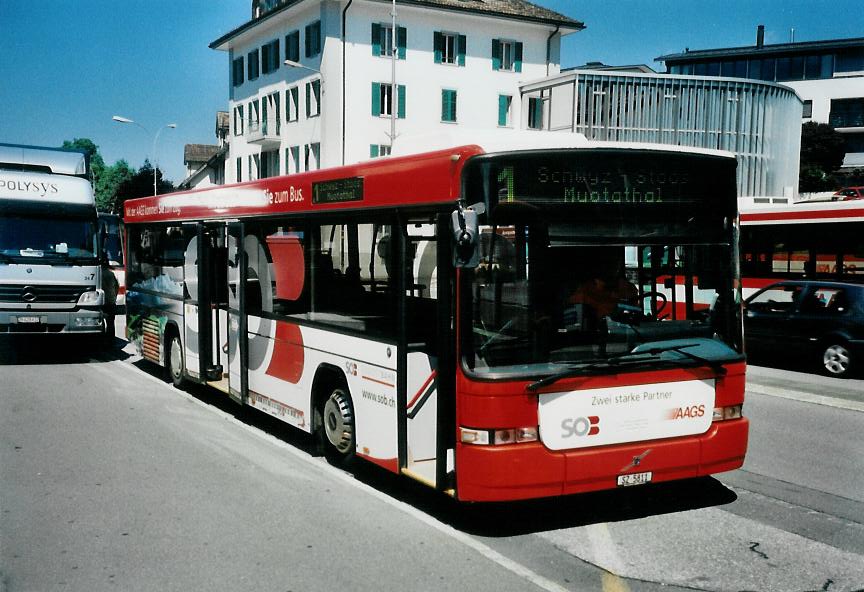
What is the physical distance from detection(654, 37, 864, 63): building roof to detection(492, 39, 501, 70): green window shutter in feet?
126

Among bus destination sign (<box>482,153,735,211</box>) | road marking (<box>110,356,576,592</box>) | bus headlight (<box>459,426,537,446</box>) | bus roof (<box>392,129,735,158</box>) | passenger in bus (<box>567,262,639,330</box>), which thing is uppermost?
bus roof (<box>392,129,735,158</box>)

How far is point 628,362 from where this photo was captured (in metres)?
6.23

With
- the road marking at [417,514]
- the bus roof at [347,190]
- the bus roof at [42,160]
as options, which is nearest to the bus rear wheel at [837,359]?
the road marking at [417,514]

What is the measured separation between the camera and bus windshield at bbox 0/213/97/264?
1498cm

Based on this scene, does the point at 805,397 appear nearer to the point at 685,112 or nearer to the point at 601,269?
the point at 601,269

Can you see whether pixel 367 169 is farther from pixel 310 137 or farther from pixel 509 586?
pixel 310 137

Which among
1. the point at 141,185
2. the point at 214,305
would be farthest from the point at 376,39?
the point at 214,305

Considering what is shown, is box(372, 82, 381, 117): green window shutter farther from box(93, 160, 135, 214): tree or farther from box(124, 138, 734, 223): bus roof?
box(93, 160, 135, 214): tree

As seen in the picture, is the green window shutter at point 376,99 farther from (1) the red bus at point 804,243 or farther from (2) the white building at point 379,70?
(1) the red bus at point 804,243

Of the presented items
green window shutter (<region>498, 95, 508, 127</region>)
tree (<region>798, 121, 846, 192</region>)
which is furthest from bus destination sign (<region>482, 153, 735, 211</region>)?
tree (<region>798, 121, 846, 192</region>)

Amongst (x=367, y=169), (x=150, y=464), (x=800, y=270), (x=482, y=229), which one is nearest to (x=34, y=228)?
(x=150, y=464)

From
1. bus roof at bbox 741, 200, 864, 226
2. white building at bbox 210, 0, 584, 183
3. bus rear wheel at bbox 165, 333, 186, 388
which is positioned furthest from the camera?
white building at bbox 210, 0, 584, 183

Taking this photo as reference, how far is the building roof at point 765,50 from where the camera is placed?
72.8m

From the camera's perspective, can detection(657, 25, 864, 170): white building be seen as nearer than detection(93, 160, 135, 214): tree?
Yes
